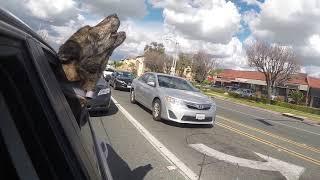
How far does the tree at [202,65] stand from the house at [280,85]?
34.8ft

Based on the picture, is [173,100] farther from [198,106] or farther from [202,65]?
[202,65]

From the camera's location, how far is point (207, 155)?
773 centimetres

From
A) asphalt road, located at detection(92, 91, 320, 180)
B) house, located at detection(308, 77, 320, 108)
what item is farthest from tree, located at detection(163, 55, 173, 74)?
asphalt road, located at detection(92, 91, 320, 180)

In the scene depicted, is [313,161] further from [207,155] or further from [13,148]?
[13,148]

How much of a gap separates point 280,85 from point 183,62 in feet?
94.0

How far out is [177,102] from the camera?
11047 mm

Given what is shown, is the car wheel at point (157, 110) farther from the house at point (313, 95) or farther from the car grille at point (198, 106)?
the house at point (313, 95)

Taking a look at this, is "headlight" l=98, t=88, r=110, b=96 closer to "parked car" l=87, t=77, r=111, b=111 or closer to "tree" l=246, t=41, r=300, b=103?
"parked car" l=87, t=77, r=111, b=111

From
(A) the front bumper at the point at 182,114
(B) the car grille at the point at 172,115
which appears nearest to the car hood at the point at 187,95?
(A) the front bumper at the point at 182,114

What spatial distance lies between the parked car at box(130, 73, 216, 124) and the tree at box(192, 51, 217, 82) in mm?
64725

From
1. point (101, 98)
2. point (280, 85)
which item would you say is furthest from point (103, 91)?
point (280, 85)

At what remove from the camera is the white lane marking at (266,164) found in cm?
716

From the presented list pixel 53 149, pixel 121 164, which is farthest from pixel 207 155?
pixel 53 149

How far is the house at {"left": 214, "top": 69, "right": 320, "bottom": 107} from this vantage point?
65938 mm
